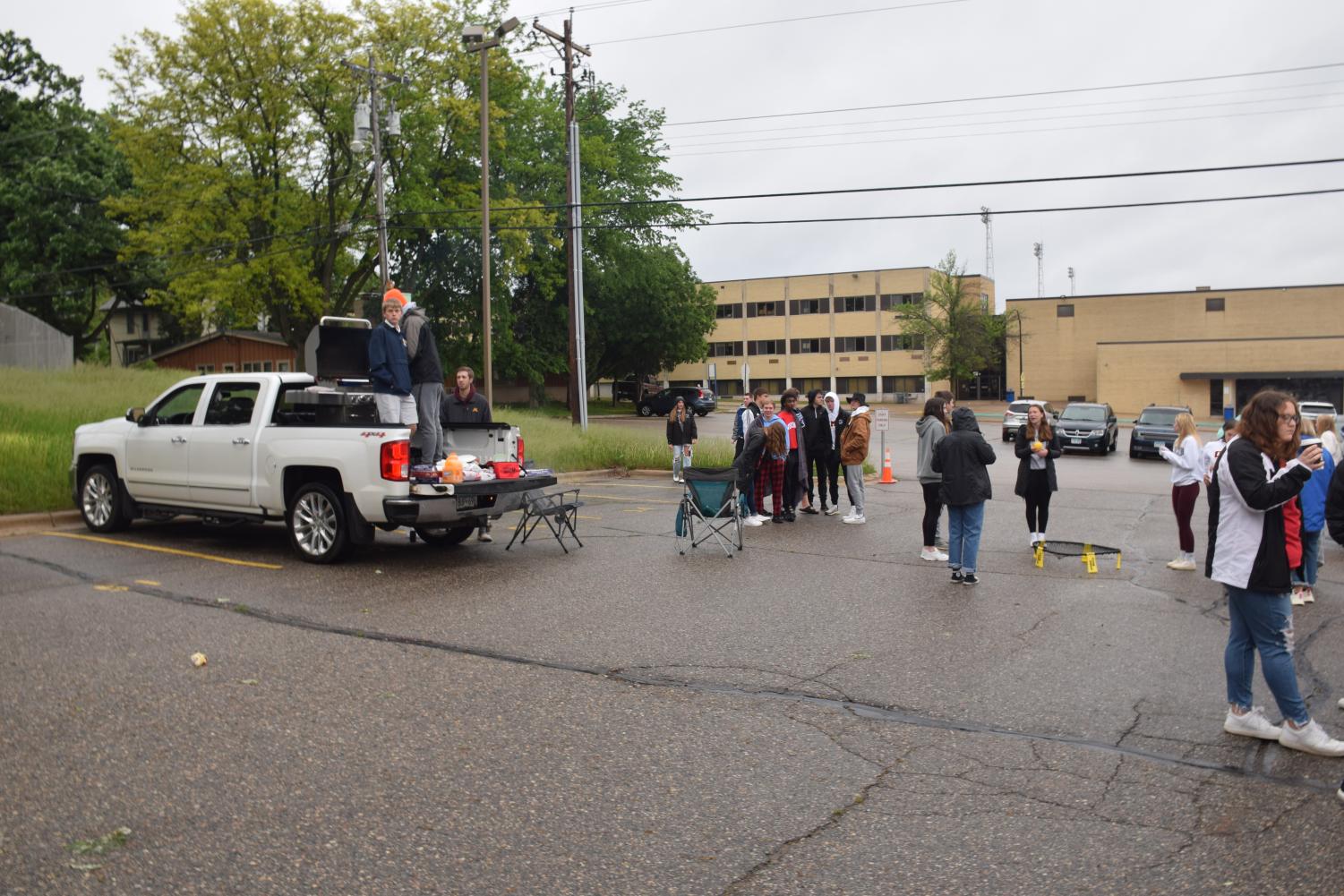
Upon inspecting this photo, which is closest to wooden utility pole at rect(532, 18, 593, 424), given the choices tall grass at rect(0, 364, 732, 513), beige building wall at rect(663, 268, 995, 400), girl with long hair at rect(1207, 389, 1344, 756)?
tall grass at rect(0, 364, 732, 513)

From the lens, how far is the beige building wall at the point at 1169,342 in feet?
201

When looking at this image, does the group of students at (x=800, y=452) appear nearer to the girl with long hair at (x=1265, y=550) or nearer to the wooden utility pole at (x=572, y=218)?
the girl with long hair at (x=1265, y=550)

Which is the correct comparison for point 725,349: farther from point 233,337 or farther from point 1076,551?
point 1076,551

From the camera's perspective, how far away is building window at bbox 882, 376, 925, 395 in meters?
84.9

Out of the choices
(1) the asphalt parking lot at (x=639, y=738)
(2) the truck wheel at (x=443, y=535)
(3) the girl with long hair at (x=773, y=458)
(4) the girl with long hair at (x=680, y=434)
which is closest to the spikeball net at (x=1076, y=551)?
(1) the asphalt parking lot at (x=639, y=738)

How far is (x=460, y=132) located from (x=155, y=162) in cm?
980

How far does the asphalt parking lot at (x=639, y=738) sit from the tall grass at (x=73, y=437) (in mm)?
4924

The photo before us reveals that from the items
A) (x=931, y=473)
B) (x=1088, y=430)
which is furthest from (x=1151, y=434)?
(x=931, y=473)

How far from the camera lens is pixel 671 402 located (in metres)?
51.1

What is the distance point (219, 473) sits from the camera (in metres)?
10.9

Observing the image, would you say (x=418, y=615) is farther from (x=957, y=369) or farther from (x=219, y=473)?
(x=957, y=369)

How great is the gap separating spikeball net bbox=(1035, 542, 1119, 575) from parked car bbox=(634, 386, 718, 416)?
1545 inches

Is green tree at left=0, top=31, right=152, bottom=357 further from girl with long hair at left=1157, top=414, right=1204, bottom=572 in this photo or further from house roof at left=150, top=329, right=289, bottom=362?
girl with long hair at left=1157, top=414, right=1204, bottom=572

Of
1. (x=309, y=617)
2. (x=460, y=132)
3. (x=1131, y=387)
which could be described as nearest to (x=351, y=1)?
(x=460, y=132)
